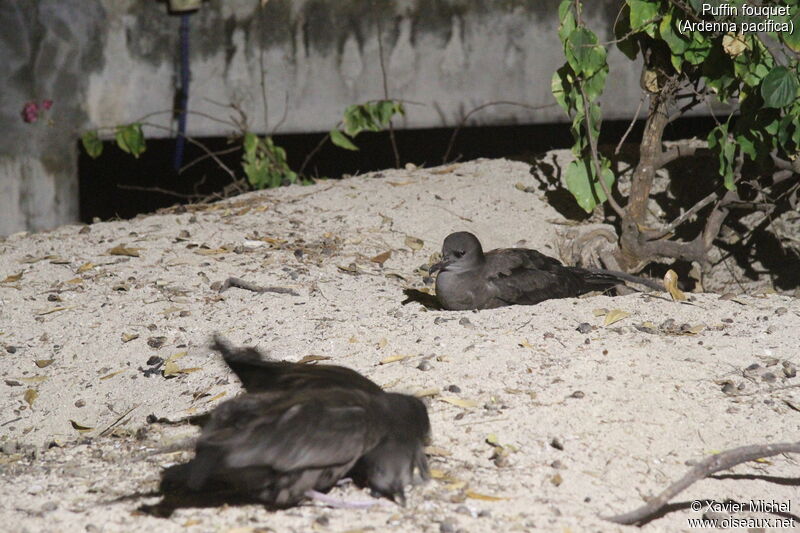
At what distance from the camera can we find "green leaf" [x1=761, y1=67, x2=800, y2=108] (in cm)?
480

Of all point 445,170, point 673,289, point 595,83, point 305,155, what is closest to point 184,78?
point 305,155

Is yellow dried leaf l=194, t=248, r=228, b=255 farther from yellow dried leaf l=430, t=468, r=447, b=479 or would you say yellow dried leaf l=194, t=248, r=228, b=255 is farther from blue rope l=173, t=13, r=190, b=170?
yellow dried leaf l=430, t=468, r=447, b=479

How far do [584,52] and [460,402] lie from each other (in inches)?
101

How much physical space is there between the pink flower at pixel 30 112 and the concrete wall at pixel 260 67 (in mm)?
53

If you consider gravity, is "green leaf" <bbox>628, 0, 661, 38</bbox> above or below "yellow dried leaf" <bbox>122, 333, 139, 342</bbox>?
above

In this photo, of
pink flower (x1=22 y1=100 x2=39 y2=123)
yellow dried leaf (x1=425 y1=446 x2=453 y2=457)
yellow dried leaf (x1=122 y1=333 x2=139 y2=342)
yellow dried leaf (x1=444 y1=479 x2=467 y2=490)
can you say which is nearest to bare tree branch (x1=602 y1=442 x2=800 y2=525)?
yellow dried leaf (x1=444 y1=479 x2=467 y2=490)

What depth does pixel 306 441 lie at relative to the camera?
2.93m

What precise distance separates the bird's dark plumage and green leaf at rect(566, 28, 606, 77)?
280 centimetres

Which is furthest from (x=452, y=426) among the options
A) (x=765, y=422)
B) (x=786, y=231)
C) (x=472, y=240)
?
(x=786, y=231)

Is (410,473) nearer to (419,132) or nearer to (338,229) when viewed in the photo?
(338,229)

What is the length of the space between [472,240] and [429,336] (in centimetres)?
110

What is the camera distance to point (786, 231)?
21.4 feet

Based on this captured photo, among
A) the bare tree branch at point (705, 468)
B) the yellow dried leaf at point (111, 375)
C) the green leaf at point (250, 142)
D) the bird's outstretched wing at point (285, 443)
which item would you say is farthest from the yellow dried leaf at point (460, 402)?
the green leaf at point (250, 142)

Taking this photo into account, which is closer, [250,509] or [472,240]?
[250,509]
